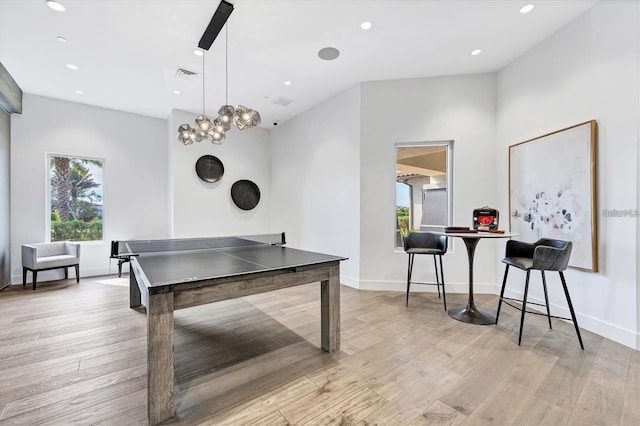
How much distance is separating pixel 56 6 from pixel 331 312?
148 inches

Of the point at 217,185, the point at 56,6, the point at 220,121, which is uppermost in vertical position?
the point at 56,6

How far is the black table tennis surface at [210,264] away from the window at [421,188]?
2.22m

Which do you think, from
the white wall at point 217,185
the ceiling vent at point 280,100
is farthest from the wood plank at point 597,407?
the white wall at point 217,185

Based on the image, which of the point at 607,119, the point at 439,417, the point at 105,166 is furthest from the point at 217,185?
the point at 607,119

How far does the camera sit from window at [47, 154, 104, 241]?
484 cm

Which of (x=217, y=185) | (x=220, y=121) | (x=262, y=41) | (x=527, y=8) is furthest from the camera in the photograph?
(x=217, y=185)

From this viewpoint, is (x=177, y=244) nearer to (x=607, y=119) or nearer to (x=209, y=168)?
(x=209, y=168)

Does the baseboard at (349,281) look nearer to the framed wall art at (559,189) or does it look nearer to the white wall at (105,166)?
the framed wall art at (559,189)

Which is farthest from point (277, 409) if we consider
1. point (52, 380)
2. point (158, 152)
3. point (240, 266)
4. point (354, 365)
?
point (158, 152)

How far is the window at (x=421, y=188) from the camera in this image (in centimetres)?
413

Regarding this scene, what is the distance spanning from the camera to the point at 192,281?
1.62 m

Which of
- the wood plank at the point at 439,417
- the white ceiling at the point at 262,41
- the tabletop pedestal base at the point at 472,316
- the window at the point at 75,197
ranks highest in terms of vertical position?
the white ceiling at the point at 262,41

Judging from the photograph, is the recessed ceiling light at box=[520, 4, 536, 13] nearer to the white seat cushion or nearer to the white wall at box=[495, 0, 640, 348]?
the white wall at box=[495, 0, 640, 348]

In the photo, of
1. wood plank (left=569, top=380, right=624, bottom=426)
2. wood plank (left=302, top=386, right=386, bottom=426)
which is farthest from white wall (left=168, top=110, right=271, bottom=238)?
wood plank (left=569, top=380, right=624, bottom=426)
